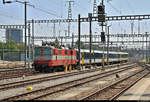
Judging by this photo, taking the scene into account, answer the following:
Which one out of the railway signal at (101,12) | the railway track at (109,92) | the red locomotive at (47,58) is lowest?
the railway track at (109,92)

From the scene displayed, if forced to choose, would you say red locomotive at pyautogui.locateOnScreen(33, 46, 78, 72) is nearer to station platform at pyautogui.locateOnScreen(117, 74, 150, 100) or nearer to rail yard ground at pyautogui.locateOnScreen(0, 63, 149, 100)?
rail yard ground at pyautogui.locateOnScreen(0, 63, 149, 100)

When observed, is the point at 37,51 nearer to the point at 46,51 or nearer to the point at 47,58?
the point at 46,51

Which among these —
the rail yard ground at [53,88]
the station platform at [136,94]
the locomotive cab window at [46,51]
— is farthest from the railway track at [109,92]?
the locomotive cab window at [46,51]

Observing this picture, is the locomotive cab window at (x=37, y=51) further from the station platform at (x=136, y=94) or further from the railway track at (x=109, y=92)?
the station platform at (x=136, y=94)

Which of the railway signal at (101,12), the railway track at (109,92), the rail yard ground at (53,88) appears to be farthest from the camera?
the railway signal at (101,12)

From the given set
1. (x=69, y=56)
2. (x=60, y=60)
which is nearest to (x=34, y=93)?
(x=60, y=60)

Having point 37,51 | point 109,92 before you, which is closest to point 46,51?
point 37,51

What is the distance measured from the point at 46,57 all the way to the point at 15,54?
138 feet

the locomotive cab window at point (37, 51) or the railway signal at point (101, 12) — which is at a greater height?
the railway signal at point (101, 12)

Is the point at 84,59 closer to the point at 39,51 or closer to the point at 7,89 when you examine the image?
the point at 39,51

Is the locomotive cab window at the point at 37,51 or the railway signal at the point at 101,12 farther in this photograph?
the locomotive cab window at the point at 37,51

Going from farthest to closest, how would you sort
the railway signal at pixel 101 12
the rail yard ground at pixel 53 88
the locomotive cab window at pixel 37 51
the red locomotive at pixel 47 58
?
the locomotive cab window at pixel 37 51, the red locomotive at pixel 47 58, the railway signal at pixel 101 12, the rail yard ground at pixel 53 88

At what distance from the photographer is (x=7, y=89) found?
57.8 feet

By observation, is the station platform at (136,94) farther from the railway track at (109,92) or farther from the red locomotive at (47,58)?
the red locomotive at (47,58)
